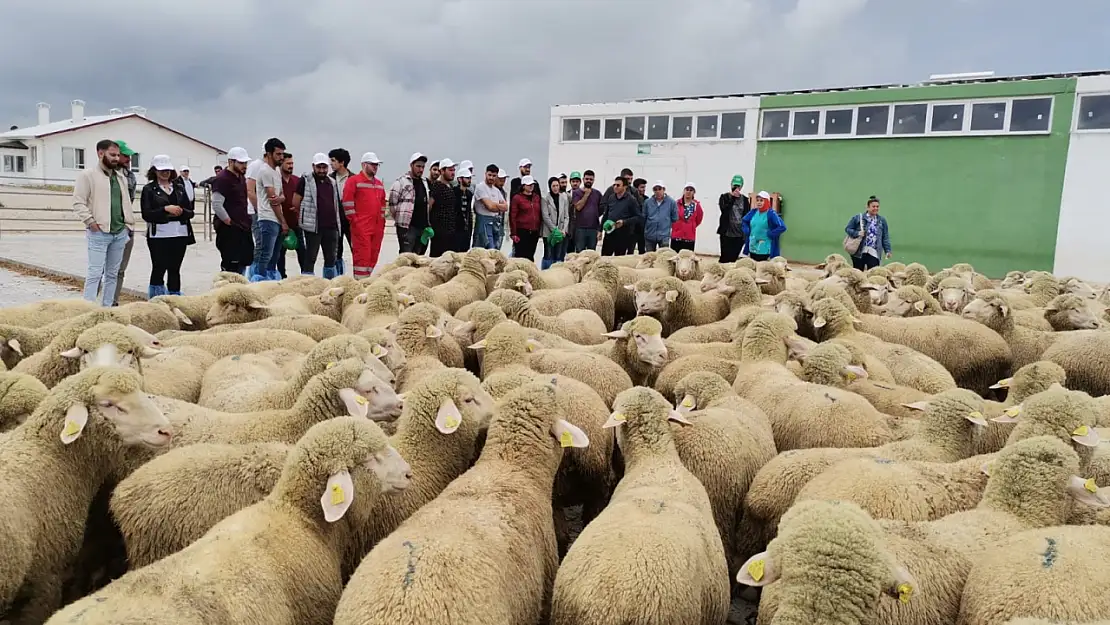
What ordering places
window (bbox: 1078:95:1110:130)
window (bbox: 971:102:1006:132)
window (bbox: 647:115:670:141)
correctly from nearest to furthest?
window (bbox: 1078:95:1110:130)
window (bbox: 971:102:1006:132)
window (bbox: 647:115:670:141)

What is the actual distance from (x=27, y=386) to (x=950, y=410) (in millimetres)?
4312

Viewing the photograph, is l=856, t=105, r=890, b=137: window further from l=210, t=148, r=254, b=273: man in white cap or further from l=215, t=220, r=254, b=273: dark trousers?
l=215, t=220, r=254, b=273: dark trousers

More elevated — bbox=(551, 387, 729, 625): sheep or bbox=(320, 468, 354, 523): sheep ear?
bbox=(320, 468, 354, 523): sheep ear

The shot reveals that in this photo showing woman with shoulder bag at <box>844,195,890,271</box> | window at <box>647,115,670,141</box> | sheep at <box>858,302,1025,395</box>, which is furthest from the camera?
window at <box>647,115,670,141</box>

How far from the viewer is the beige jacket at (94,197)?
7227 millimetres

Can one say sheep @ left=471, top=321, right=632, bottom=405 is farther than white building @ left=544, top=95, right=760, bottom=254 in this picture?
No

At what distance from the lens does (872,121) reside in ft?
68.0

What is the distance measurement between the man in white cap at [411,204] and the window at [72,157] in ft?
153

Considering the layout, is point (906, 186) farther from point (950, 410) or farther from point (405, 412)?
point (405, 412)

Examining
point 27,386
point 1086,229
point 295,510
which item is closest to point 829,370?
point 295,510

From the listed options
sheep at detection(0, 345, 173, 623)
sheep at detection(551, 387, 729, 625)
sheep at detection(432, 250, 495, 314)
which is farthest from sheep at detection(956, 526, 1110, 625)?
sheep at detection(432, 250, 495, 314)

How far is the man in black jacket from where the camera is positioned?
13.2 meters

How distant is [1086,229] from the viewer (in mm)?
18078

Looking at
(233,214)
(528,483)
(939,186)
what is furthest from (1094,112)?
(528,483)
